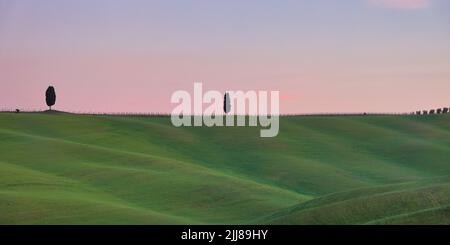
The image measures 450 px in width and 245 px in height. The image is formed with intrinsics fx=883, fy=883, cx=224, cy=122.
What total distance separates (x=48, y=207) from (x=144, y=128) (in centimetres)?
3337

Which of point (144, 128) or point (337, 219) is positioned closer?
point (337, 219)

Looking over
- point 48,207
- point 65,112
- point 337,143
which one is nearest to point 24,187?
point 48,207

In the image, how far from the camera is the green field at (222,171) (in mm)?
25875

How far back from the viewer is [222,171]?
50438 millimetres

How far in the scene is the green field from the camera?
1019 inches

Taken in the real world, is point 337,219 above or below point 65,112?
below
